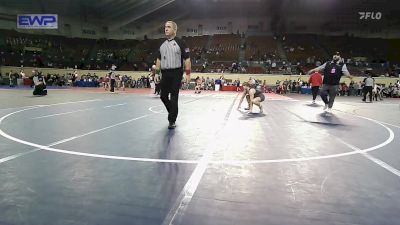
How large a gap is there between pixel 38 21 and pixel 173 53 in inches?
1147

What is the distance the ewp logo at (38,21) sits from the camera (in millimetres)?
30094

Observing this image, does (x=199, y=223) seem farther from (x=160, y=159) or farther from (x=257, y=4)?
(x=257, y=4)

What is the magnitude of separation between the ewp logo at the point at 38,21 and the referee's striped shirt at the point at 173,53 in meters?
27.3

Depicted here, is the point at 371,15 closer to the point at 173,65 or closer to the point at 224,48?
the point at 224,48

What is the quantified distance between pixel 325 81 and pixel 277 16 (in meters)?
32.5

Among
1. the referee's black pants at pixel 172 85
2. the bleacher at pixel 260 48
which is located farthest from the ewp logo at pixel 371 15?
the referee's black pants at pixel 172 85

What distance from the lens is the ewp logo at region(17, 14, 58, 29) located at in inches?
1185

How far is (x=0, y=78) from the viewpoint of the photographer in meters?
29.3

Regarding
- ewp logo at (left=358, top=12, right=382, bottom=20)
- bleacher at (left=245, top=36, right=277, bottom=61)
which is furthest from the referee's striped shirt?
ewp logo at (left=358, top=12, right=382, bottom=20)

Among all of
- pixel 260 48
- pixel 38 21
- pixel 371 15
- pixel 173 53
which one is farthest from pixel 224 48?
pixel 173 53

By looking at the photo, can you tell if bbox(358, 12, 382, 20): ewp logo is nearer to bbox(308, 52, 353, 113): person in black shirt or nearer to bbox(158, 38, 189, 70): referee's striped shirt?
bbox(308, 52, 353, 113): person in black shirt

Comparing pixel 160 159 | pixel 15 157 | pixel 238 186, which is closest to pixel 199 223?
pixel 238 186

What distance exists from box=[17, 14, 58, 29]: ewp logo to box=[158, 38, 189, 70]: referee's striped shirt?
27.3m

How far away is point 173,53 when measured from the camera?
246 inches
